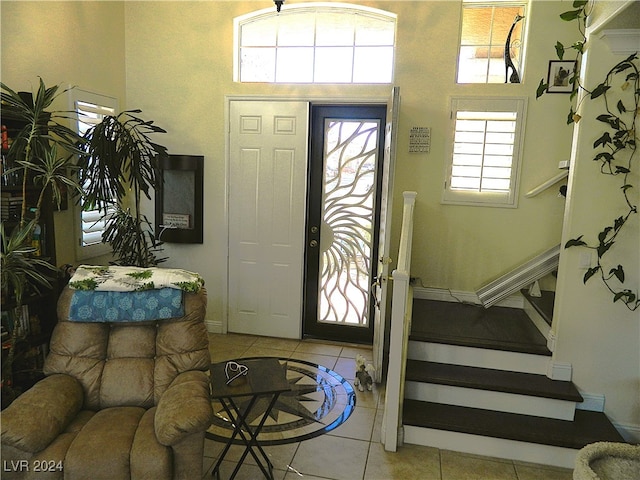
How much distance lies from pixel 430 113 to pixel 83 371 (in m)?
3.25

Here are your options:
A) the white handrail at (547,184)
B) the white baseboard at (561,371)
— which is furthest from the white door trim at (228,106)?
the white baseboard at (561,371)

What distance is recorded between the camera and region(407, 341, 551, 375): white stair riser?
3146 millimetres

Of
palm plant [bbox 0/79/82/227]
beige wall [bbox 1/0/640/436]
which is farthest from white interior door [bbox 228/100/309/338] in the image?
palm plant [bbox 0/79/82/227]

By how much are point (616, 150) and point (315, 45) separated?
2.65 meters

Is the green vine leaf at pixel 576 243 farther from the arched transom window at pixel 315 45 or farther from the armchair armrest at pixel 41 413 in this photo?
the armchair armrest at pixel 41 413

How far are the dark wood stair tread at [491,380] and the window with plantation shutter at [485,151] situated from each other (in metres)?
1.51

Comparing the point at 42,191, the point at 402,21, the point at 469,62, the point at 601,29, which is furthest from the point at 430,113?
the point at 42,191

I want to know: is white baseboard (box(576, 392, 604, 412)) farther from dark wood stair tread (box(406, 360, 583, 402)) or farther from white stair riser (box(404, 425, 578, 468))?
white stair riser (box(404, 425, 578, 468))

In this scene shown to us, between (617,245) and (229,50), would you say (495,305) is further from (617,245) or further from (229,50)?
(229,50)

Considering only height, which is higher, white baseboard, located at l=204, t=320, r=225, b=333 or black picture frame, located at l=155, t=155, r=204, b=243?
black picture frame, located at l=155, t=155, r=204, b=243

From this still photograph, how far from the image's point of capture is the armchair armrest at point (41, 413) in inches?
77.0

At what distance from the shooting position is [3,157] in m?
2.75

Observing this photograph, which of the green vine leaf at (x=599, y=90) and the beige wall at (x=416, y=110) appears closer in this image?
the green vine leaf at (x=599, y=90)

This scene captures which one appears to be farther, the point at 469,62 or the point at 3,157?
the point at 469,62
